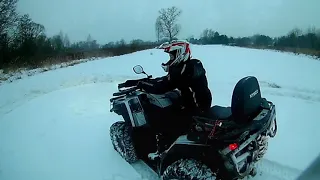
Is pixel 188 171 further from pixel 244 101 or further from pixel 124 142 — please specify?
pixel 124 142

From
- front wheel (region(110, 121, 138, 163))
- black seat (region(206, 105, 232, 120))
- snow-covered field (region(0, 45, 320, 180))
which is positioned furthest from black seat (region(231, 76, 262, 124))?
front wheel (region(110, 121, 138, 163))

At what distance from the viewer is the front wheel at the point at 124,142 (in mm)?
3332

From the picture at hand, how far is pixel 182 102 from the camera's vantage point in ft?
9.45

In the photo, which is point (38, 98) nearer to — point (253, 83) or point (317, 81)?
point (253, 83)

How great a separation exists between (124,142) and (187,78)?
1.19 m

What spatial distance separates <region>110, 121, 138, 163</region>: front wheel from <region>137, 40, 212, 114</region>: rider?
0.87 meters

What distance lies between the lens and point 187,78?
2.79m

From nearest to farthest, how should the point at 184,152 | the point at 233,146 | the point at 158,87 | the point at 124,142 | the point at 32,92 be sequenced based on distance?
the point at 233,146, the point at 184,152, the point at 158,87, the point at 124,142, the point at 32,92

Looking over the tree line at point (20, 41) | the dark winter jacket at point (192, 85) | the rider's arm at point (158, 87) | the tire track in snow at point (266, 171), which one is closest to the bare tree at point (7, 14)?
the tree line at point (20, 41)

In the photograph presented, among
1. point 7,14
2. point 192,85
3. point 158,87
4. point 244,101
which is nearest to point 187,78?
point 192,85

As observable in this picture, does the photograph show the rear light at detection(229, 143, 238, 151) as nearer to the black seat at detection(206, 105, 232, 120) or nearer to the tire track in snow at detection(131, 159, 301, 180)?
the black seat at detection(206, 105, 232, 120)

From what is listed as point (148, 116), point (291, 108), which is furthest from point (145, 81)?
point (291, 108)

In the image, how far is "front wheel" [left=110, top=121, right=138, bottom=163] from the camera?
131 inches

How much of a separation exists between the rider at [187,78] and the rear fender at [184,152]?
1.40 ft
